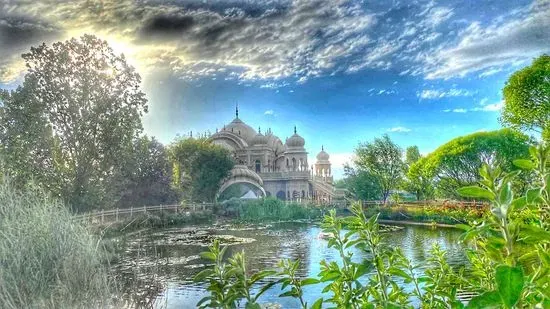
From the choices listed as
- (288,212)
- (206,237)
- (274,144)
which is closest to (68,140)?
(206,237)

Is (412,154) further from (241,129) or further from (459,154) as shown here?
(241,129)

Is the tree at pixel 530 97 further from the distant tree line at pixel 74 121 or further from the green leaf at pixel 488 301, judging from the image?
the green leaf at pixel 488 301

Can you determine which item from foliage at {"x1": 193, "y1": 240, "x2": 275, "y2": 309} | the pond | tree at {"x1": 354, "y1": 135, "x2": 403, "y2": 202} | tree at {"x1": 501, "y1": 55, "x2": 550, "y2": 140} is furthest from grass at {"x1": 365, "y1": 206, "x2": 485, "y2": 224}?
foliage at {"x1": 193, "y1": 240, "x2": 275, "y2": 309}

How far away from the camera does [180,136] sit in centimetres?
1962

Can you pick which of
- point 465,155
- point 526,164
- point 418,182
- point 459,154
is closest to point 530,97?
point 465,155

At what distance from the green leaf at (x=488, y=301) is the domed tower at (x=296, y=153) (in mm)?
24422

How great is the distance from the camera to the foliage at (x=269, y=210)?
51.8 feet

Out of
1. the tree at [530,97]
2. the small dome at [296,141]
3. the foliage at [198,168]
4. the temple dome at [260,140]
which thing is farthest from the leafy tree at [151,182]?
the tree at [530,97]

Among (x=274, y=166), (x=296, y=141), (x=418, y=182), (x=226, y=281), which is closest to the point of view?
(x=226, y=281)

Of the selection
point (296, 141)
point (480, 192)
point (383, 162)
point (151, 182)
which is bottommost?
point (480, 192)

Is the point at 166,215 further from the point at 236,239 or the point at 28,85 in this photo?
the point at 28,85

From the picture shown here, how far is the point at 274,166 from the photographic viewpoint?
27219mm

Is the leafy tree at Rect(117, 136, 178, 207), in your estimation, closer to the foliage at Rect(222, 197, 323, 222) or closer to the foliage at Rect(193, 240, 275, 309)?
the foliage at Rect(222, 197, 323, 222)

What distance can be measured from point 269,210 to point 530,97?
9.10 m
